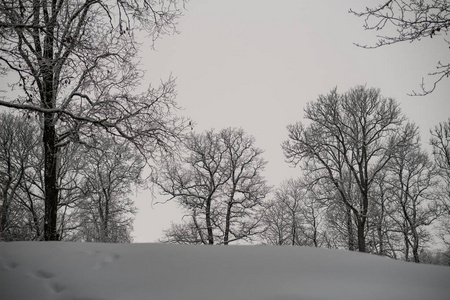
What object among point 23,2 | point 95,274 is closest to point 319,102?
point 23,2

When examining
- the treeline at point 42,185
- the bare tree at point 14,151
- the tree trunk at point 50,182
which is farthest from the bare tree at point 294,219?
the tree trunk at point 50,182

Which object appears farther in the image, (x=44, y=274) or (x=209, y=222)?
(x=209, y=222)

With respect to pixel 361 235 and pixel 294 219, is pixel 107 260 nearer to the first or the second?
pixel 361 235

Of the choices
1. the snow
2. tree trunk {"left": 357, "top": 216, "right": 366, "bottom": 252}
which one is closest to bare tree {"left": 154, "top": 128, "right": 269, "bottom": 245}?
tree trunk {"left": 357, "top": 216, "right": 366, "bottom": 252}

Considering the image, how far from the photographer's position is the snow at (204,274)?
227 centimetres

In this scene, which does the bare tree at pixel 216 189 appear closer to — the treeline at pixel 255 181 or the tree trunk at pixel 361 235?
the treeline at pixel 255 181

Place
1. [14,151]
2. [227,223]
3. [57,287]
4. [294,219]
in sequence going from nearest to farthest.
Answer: [57,287] < [14,151] < [227,223] < [294,219]

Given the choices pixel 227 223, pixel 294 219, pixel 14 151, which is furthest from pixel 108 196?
pixel 294 219

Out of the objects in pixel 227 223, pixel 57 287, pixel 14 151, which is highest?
pixel 14 151

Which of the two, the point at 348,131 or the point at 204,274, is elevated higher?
the point at 348,131

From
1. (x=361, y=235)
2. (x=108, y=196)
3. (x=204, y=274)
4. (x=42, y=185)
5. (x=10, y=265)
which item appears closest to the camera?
(x=204, y=274)

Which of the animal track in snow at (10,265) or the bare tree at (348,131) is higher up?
the bare tree at (348,131)

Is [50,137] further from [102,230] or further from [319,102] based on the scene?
[319,102]

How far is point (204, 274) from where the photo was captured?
2.60m
